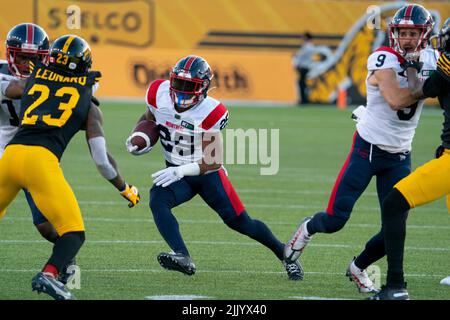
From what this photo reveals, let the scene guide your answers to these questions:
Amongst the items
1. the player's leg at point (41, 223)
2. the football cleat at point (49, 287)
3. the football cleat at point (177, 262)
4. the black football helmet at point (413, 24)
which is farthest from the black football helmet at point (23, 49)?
the black football helmet at point (413, 24)

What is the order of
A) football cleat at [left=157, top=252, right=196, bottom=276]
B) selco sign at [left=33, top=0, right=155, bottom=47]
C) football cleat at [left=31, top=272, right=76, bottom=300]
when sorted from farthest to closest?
selco sign at [left=33, top=0, right=155, bottom=47] → football cleat at [left=157, top=252, right=196, bottom=276] → football cleat at [left=31, top=272, right=76, bottom=300]

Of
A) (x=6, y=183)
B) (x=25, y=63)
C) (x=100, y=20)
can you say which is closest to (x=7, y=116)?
(x=25, y=63)

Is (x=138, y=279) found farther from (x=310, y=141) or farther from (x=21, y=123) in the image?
(x=310, y=141)

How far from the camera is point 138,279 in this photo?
6141 mm

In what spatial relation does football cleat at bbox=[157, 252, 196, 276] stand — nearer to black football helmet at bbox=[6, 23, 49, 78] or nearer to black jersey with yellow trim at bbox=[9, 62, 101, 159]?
black jersey with yellow trim at bbox=[9, 62, 101, 159]

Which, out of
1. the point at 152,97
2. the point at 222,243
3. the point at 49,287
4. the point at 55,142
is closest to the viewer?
the point at 49,287

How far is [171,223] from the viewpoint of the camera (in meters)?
6.40

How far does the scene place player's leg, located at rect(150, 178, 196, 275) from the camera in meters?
6.20

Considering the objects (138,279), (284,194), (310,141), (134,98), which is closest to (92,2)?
(134,98)

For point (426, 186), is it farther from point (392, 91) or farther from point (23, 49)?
point (23, 49)

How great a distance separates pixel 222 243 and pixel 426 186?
99.7 inches

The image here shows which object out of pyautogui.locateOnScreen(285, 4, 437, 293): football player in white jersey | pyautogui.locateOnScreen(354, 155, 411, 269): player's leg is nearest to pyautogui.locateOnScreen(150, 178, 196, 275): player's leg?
pyautogui.locateOnScreen(285, 4, 437, 293): football player in white jersey

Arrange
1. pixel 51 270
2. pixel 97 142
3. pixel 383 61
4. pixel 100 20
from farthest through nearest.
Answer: pixel 100 20, pixel 383 61, pixel 97 142, pixel 51 270

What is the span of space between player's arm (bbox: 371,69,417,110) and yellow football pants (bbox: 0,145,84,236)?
195cm
